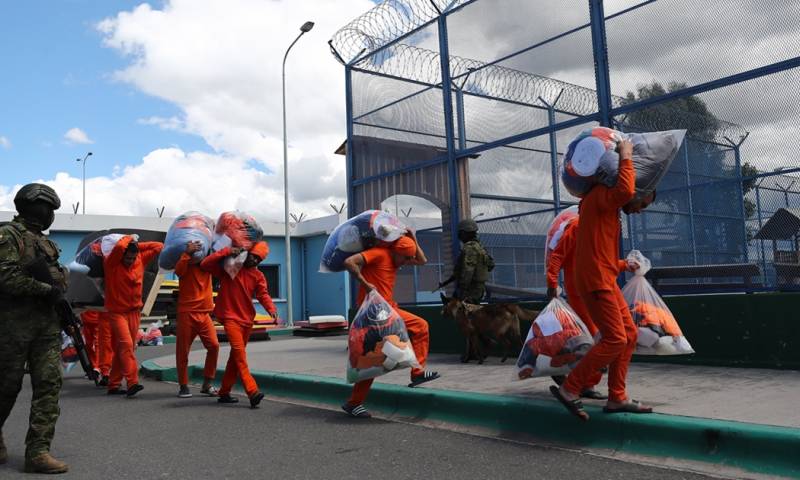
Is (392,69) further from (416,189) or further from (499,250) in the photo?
(499,250)

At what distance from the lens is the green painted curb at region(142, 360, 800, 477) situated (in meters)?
3.53

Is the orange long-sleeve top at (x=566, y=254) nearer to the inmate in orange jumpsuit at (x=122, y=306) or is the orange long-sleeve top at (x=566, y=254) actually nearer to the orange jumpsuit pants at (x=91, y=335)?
the inmate in orange jumpsuit at (x=122, y=306)

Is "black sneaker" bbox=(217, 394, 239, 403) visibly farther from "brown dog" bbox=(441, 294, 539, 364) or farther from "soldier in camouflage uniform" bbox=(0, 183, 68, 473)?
"brown dog" bbox=(441, 294, 539, 364)

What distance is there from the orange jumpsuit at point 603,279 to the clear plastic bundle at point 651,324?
20.8 inches

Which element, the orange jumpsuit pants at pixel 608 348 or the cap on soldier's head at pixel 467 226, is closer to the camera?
the orange jumpsuit pants at pixel 608 348

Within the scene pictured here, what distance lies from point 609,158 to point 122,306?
5.40 meters

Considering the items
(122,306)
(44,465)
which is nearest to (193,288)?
(122,306)

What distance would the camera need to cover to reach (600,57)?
7078 millimetres

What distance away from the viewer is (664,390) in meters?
5.19

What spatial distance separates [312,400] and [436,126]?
13.7 feet

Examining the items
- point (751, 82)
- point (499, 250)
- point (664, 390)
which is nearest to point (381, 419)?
point (664, 390)

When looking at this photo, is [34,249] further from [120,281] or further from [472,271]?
[472,271]

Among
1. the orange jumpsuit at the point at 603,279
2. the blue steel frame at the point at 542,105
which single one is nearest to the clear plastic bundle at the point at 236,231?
the blue steel frame at the point at 542,105

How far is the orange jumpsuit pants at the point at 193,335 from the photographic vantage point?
22.3 feet
